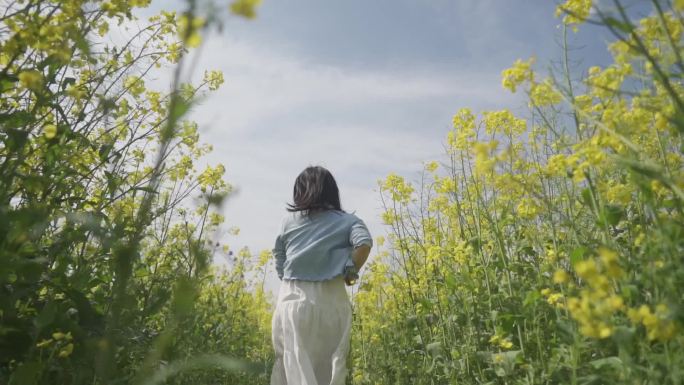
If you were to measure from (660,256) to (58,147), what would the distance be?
2073mm

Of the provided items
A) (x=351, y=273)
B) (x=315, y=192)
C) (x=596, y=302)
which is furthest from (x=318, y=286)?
(x=596, y=302)

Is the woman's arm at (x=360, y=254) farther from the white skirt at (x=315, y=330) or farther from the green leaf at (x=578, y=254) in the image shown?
the green leaf at (x=578, y=254)

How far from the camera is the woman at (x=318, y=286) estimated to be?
3.83 m

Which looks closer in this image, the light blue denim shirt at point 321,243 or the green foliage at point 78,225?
the green foliage at point 78,225

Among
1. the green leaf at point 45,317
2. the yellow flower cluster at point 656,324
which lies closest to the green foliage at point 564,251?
the yellow flower cluster at point 656,324

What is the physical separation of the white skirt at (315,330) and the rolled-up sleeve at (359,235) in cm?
29

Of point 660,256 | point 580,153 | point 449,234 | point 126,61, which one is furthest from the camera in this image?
point 449,234

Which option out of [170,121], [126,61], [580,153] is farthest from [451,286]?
[170,121]

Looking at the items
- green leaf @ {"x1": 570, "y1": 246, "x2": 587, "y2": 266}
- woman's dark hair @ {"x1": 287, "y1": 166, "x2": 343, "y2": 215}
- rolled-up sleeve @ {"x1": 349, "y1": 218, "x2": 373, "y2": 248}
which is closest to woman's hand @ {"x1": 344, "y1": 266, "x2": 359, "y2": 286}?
rolled-up sleeve @ {"x1": 349, "y1": 218, "x2": 373, "y2": 248}

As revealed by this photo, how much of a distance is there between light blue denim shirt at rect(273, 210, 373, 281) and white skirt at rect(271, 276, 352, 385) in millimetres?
82

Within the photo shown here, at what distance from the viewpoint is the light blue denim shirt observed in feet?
12.6

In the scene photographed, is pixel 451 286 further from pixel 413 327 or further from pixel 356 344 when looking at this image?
pixel 356 344

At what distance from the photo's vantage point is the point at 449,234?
4496 mm

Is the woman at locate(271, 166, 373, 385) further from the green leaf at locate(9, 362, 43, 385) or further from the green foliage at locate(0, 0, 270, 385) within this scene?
the green leaf at locate(9, 362, 43, 385)
